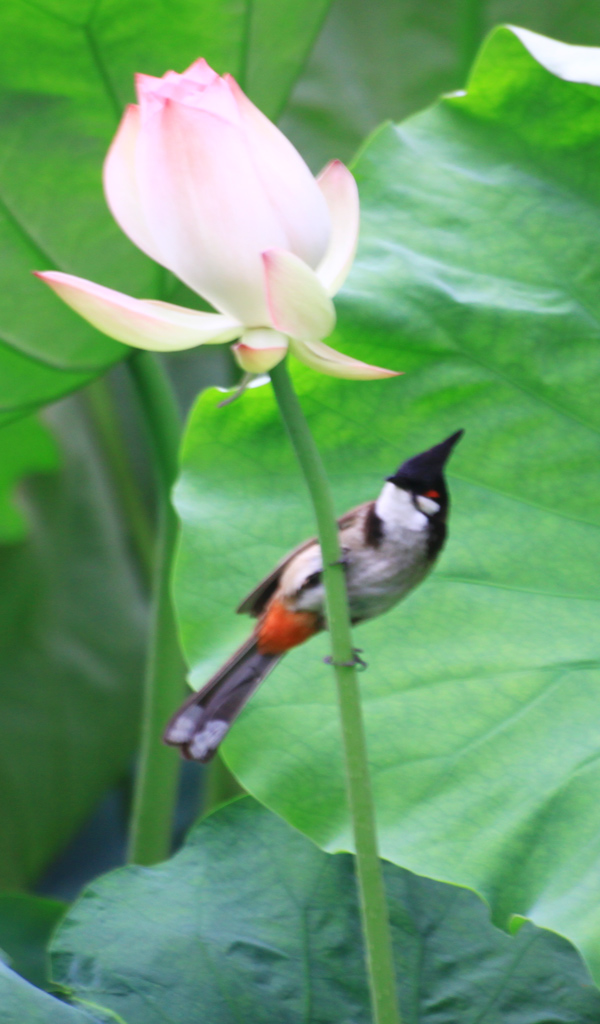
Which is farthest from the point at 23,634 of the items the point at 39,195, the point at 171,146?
the point at 171,146

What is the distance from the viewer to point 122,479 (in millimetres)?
1547

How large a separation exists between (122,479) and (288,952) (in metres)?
1.03

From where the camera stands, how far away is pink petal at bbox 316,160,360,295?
0.31 m

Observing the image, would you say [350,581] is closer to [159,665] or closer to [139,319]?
[139,319]

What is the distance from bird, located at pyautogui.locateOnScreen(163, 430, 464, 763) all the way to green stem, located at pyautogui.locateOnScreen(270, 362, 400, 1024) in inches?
0.9

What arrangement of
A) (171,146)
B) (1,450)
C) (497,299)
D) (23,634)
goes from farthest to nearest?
1. (23,634)
2. (1,450)
3. (497,299)
4. (171,146)

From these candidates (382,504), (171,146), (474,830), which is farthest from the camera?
(474,830)

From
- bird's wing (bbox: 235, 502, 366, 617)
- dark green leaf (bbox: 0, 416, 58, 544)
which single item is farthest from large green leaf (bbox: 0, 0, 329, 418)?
bird's wing (bbox: 235, 502, 366, 617)

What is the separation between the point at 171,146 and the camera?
0.28m

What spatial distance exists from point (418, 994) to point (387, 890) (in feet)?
0.22

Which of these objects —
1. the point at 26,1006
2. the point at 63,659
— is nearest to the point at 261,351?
the point at 26,1006

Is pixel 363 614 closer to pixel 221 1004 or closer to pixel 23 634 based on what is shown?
pixel 221 1004

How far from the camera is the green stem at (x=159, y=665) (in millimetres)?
863

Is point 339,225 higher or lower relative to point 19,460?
higher
